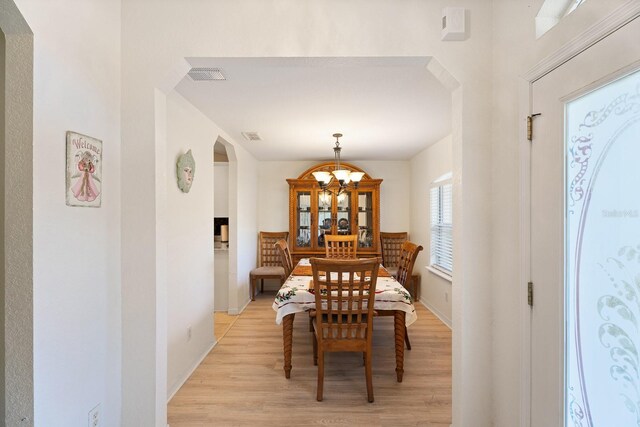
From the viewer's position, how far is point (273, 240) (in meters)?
5.80

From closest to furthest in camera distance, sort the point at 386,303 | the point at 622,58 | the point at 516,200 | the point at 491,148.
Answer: the point at 622,58, the point at 516,200, the point at 491,148, the point at 386,303

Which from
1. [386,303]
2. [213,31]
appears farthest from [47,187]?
[386,303]

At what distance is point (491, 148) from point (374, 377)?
2.07 m

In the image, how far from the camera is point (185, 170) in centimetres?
275

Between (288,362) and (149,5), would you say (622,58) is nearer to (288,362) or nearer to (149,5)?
(149,5)

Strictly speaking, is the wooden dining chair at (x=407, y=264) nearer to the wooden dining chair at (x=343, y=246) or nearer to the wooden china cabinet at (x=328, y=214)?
the wooden dining chair at (x=343, y=246)

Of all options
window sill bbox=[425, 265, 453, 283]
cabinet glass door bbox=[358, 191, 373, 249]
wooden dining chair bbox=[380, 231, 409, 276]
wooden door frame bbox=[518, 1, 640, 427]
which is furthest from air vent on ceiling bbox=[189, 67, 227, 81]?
wooden dining chair bbox=[380, 231, 409, 276]

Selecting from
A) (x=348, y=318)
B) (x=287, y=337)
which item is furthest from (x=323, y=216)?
(x=348, y=318)

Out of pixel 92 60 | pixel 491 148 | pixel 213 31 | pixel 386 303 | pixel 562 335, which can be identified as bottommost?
pixel 386 303

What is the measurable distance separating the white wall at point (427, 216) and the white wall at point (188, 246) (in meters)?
2.80

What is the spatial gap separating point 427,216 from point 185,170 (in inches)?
139

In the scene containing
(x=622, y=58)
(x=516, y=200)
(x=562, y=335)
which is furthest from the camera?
(x=516, y=200)

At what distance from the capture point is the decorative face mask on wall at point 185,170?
2684 mm

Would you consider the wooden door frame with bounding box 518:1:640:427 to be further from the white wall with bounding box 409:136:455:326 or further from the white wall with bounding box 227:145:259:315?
the white wall with bounding box 227:145:259:315
